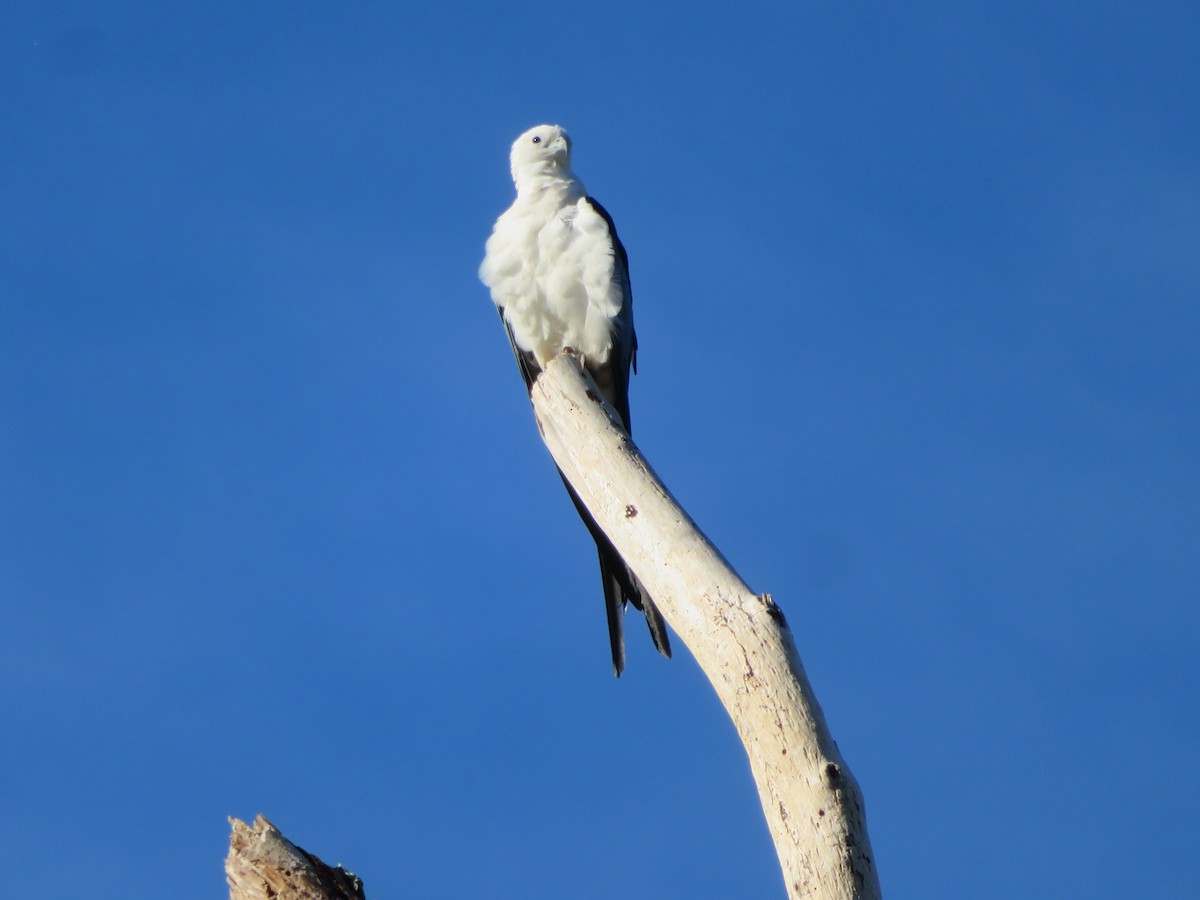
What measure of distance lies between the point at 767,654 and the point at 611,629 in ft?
6.03

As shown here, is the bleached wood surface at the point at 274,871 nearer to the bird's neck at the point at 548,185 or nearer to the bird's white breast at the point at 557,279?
the bird's white breast at the point at 557,279

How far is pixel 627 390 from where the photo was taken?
7.14 m

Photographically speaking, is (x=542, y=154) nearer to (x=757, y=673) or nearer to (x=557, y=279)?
(x=557, y=279)

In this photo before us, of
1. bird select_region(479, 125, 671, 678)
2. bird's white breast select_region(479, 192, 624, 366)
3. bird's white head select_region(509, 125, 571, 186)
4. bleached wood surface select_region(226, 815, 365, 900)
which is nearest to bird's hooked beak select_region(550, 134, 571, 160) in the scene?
bird's white head select_region(509, 125, 571, 186)

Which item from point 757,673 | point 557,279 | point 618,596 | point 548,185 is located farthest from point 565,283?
point 757,673

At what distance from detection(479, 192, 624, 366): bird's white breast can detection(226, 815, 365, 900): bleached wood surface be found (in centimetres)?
370

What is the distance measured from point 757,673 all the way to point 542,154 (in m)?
4.79

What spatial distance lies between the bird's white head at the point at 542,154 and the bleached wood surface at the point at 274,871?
183 inches

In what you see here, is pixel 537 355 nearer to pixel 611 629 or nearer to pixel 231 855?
pixel 611 629

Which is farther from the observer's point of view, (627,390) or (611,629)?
(627,390)

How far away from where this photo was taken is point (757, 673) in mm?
3518

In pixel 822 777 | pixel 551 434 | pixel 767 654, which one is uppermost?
pixel 551 434

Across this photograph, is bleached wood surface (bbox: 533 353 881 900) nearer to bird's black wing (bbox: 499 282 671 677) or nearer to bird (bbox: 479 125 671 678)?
bird's black wing (bbox: 499 282 671 677)

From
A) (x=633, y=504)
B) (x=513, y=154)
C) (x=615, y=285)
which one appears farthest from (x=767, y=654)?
(x=513, y=154)
